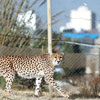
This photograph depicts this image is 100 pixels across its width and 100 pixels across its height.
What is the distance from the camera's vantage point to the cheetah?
8703 millimetres

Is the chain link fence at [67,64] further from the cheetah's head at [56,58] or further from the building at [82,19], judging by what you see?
the cheetah's head at [56,58]

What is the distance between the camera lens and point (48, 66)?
903 centimetres

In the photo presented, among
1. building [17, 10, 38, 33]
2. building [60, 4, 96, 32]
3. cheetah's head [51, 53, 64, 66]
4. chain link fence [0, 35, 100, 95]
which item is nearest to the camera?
cheetah's head [51, 53, 64, 66]

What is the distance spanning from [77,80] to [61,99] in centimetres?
291

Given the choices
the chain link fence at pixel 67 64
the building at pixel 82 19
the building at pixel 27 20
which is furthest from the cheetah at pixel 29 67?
the building at pixel 27 20

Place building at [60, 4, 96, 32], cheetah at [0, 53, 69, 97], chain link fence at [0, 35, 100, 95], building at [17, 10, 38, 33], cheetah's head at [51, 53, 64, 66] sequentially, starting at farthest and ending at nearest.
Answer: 1. building at [60, 4, 96, 32]
2. building at [17, 10, 38, 33]
3. chain link fence at [0, 35, 100, 95]
4. cheetah's head at [51, 53, 64, 66]
5. cheetah at [0, 53, 69, 97]

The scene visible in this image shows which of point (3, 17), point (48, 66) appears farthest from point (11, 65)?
point (3, 17)

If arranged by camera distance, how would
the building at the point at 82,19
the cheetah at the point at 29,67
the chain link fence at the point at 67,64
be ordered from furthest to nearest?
1. the building at the point at 82,19
2. the chain link fence at the point at 67,64
3. the cheetah at the point at 29,67

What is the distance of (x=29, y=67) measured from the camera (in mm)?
9062

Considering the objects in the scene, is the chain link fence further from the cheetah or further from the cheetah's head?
the cheetah's head

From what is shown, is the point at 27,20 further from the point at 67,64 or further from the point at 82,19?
the point at 82,19

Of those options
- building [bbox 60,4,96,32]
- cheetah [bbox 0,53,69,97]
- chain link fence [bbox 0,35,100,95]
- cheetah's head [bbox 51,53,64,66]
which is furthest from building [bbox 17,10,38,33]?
cheetah's head [bbox 51,53,64,66]

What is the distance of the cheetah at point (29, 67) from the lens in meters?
8.70

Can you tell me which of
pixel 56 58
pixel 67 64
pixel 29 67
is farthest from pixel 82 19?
pixel 29 67
